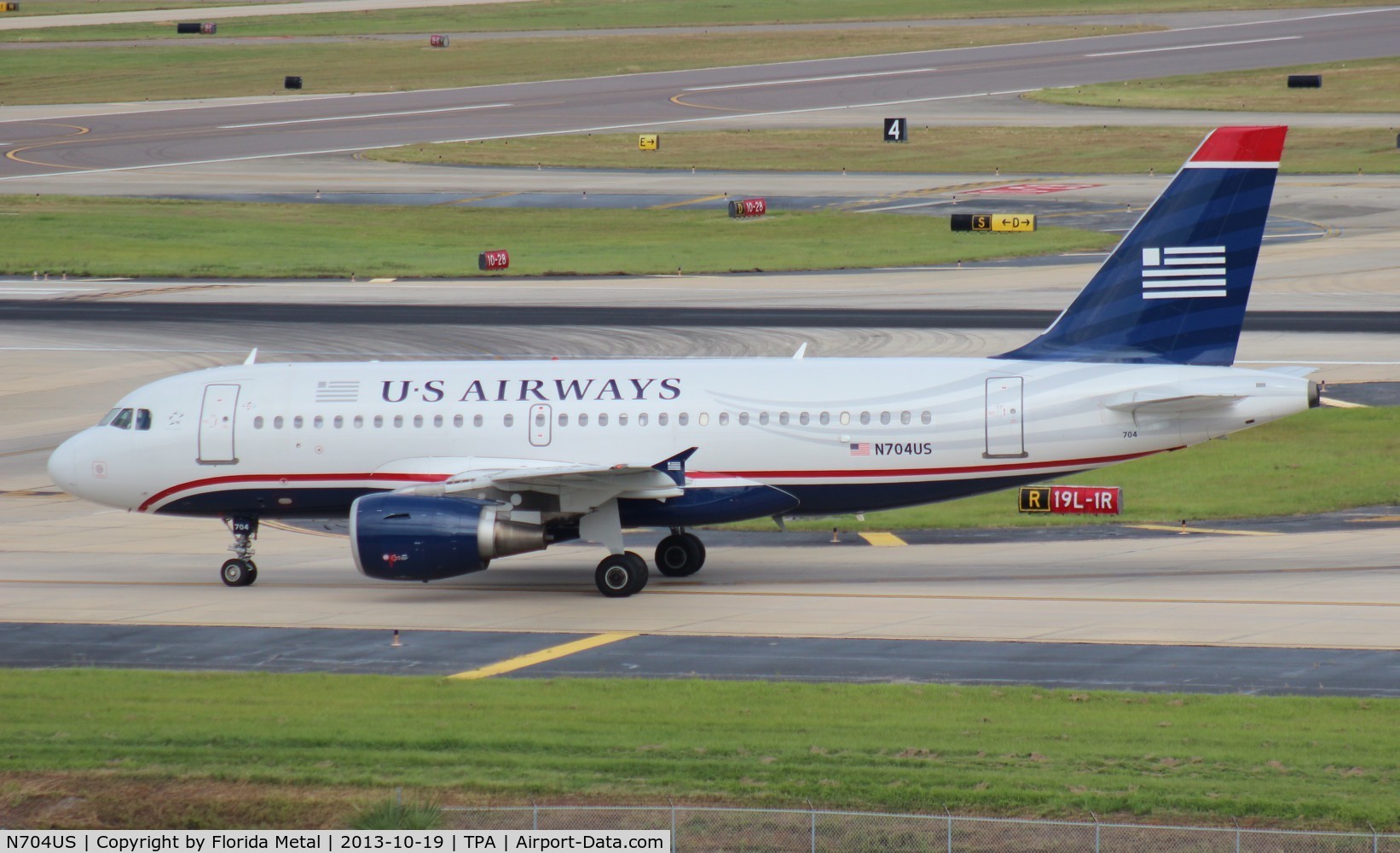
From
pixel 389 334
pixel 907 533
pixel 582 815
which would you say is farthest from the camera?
pixel 389 334

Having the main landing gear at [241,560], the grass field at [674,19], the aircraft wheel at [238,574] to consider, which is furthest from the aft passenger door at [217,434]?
the grass field at [674,19]

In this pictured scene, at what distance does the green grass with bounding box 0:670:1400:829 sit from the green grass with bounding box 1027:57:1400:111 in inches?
4050

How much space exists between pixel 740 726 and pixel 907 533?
663 inches

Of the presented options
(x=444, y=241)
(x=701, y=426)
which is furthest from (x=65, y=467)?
(x=444, y=241)

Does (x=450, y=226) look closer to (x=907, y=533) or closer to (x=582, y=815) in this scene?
(x=907, y=533)

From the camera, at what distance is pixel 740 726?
905 inches

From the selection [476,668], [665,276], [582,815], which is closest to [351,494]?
[476,668]

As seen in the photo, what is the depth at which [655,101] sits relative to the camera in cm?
13600

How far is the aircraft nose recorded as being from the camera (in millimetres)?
35125

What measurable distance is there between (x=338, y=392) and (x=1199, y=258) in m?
17.1

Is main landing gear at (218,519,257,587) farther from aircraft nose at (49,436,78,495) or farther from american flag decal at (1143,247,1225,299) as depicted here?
american flag decal at (1143,247,1225,299)

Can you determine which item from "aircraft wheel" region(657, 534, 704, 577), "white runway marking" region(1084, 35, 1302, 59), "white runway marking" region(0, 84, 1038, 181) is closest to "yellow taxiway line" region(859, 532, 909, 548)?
"aircraft wheel" region(657, 534, 704, 577)

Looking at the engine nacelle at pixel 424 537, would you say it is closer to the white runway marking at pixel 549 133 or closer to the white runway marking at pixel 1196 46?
the white runway marking at pixel 549 133

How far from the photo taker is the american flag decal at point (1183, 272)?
108 ft
